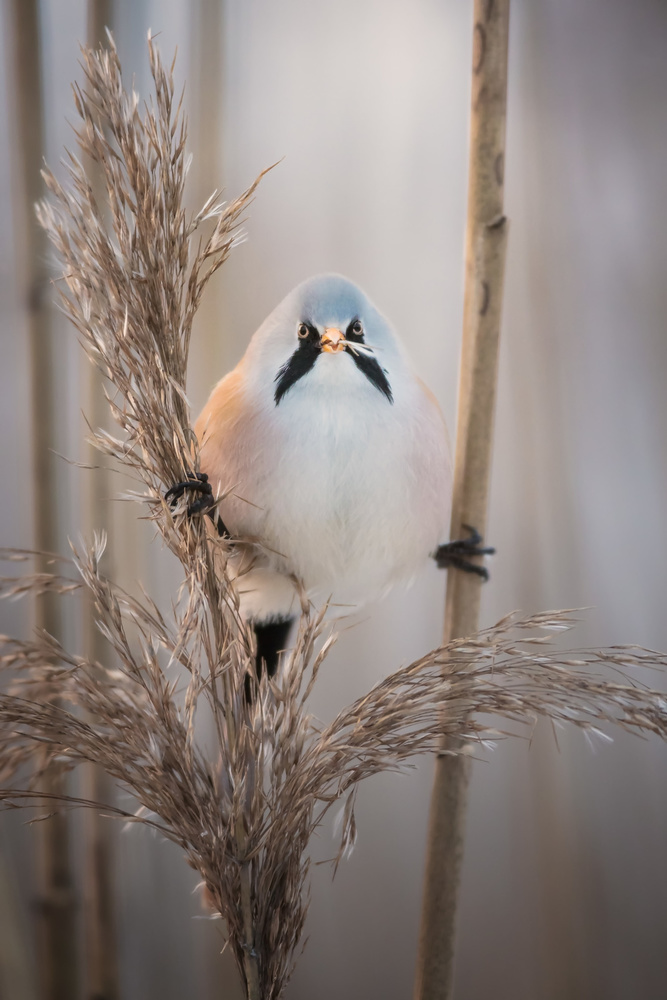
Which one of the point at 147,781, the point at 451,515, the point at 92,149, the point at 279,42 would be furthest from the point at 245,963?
the point at 279,42

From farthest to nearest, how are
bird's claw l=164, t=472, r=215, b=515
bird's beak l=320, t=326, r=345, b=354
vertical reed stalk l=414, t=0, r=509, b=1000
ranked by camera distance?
vertical reed stalk l=414, t=0, r=509, b=1000 → bird's beak l=320, t=326, r=345, b=354 → bird's claw l=164, t=472, r=215, b=515

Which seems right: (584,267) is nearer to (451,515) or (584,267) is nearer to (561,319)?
(561,319)

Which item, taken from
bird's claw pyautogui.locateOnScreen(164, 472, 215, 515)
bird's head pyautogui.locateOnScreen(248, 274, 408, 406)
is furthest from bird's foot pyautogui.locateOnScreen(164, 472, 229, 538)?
bird's head pyautogui.locateOnScreen(248, 274, 408, 406)

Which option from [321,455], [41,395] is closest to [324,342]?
[321,455]

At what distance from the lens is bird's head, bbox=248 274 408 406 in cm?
72

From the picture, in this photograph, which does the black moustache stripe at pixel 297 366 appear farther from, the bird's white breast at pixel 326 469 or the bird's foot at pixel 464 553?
the bird's foot at pixel 464 553

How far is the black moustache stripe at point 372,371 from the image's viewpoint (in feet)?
2.38

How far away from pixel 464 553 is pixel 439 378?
215 mm

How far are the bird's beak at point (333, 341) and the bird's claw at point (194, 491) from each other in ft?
0.59

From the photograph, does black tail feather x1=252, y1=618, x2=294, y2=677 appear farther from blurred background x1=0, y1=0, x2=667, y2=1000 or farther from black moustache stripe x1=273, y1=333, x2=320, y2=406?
black moustache stripe x1=273, y1=333, x2=320, y2=406

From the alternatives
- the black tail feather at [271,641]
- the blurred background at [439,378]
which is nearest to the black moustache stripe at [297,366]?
the blurred background at [439,378]

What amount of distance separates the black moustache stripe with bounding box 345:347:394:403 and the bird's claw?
0.21 metres

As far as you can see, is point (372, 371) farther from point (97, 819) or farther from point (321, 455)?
point (97, 819)

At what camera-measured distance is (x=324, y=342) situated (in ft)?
2.28
